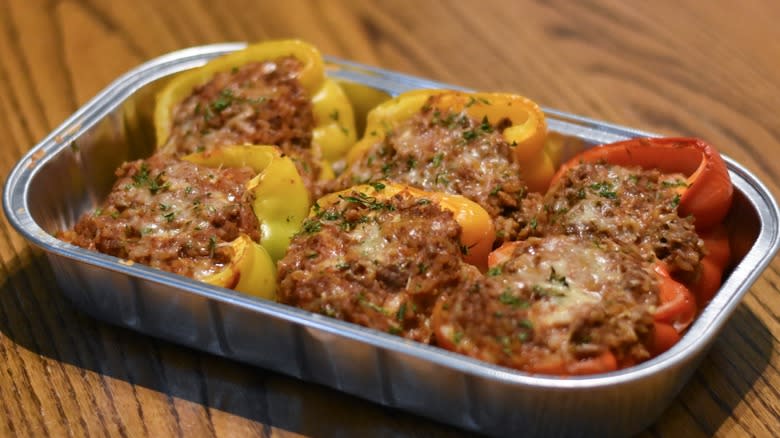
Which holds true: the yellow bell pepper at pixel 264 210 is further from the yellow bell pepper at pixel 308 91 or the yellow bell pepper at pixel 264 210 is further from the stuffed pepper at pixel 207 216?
the yellow bell pepper at pixel 308 91

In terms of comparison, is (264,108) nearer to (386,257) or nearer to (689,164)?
(386,257)

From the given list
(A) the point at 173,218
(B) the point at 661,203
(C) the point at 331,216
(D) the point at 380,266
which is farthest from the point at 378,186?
(B) the point at 661,203

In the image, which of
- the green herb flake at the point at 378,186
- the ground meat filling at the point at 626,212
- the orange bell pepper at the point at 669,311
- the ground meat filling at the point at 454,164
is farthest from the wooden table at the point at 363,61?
the ground meat filling at the point at 454,164

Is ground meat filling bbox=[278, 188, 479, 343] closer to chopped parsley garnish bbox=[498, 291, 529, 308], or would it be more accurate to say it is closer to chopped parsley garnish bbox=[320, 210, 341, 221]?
→ chopped parsley garnish bbox=[320, 210, 341, 221]

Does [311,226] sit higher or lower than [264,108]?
lower

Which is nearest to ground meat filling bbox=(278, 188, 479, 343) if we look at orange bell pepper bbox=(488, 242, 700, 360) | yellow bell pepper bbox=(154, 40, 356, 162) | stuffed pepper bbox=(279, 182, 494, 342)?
stuffed pepper bbox=(279, 182, 494, 342)
